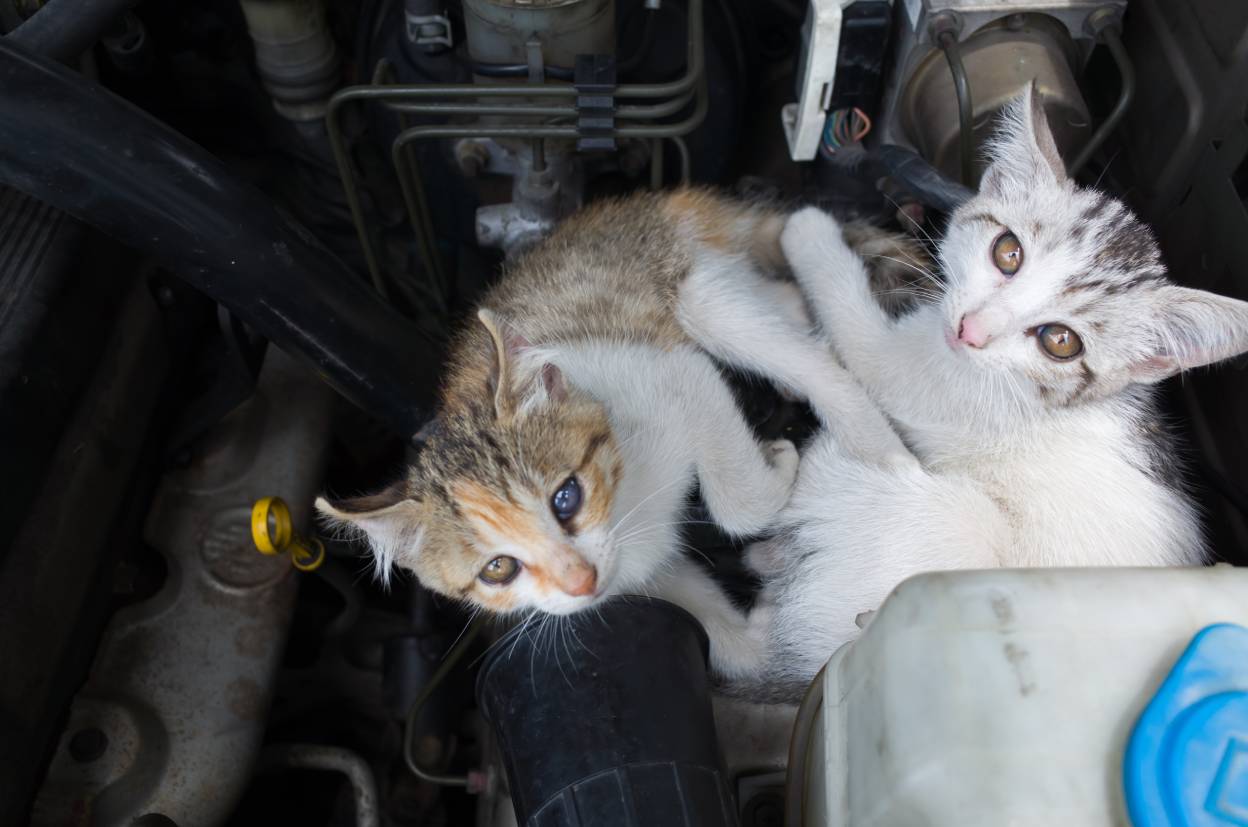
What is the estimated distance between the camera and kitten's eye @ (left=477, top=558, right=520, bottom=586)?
1.26m

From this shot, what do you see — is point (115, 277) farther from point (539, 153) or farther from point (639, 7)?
point (639, 7)

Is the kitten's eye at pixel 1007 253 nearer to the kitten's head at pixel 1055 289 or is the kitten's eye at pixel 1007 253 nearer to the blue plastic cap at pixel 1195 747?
the kitten's head at pixel 1055 289

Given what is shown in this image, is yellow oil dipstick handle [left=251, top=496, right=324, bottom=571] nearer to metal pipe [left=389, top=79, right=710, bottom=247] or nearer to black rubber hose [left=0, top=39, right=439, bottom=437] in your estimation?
black rubber hose [left=0, top=39, right=439, bottom=437]

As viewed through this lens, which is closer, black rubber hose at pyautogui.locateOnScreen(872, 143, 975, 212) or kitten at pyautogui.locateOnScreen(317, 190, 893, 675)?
kitten at pyautogui.locateOnScreen(317, 190, 893, 675)

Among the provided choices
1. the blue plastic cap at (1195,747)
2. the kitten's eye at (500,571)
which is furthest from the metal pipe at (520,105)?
the blue plastic cap at (1195,747)

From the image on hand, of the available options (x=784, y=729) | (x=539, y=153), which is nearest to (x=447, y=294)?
(x=539, y=153)

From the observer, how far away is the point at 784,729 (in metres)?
1.26

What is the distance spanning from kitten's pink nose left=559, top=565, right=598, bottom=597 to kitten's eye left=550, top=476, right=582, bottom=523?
9 centimetres

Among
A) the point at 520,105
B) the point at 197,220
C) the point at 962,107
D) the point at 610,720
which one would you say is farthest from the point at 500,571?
the point at 962,107

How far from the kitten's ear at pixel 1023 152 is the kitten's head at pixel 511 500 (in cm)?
69

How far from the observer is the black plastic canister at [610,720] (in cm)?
95

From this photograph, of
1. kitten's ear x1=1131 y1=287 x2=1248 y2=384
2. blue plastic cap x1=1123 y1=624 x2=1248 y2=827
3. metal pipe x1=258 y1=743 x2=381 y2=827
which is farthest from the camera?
metal pipe x1=258 y1=743 x2=381 y2=827

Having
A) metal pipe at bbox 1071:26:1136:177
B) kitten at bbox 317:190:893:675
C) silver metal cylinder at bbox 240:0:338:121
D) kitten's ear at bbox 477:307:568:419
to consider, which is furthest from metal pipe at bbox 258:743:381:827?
metal pipe at bbox 1071:26:1136:177

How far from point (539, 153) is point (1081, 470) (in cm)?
96
